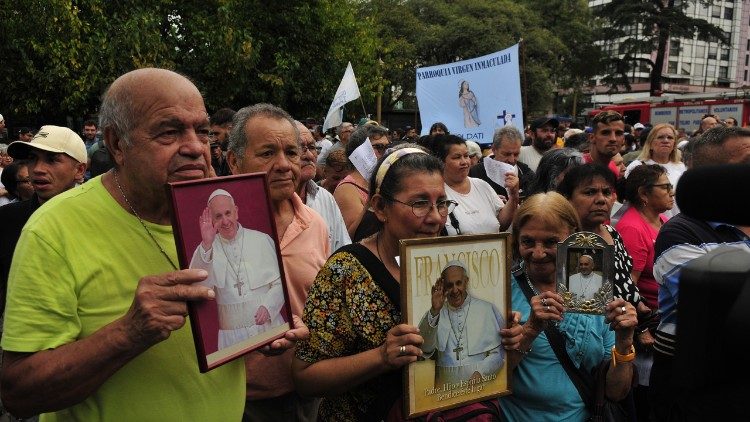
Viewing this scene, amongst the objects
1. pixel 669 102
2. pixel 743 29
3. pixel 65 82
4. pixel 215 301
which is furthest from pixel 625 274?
pixel 743 29

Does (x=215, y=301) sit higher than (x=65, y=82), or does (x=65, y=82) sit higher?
(x=65, y=82)

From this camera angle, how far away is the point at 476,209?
507cm

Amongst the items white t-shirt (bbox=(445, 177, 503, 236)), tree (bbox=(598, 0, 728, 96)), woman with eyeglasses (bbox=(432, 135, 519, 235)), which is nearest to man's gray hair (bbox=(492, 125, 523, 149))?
woman with eyeglasses (bbox=(432, 135, 519, 235))

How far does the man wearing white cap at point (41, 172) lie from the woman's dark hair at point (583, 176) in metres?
2.96

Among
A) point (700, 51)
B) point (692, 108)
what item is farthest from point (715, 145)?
point (700, 51)

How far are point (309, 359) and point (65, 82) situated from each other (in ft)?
46.5

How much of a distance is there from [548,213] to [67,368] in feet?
6.60

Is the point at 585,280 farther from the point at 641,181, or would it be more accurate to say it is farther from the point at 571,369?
the point at 641,181

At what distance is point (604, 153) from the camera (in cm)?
604

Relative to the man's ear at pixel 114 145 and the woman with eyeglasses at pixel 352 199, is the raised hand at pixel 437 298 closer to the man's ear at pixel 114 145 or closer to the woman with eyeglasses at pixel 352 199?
the man's ear at pixel 114 145

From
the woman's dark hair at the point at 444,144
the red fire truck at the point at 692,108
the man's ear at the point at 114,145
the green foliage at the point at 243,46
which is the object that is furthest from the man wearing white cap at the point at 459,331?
the red fire truck at the point at 692,108

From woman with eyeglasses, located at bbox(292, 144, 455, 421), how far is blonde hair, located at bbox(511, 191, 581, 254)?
567mm

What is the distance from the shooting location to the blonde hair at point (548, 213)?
2895mm

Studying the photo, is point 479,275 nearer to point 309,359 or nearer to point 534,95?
point 309,359
